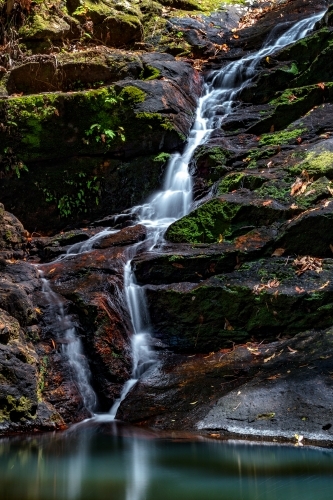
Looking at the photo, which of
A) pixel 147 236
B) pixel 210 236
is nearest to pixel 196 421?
pixel 210 236

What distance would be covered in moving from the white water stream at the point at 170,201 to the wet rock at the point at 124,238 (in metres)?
0.14

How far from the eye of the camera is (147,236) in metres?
8.56

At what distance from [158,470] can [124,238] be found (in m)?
5.14

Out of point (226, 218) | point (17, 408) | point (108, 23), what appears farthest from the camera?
point (108, 23)

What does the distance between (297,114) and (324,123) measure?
1102 millimetres

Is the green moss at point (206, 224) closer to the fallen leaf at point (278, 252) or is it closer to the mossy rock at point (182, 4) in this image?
the fallen leaf at point (278, 252)

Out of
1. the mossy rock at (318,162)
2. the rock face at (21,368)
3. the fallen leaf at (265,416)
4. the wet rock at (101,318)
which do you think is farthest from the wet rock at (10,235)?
the fallen leaf at (265,416)

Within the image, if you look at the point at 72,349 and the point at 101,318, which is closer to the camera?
the point at 72,349

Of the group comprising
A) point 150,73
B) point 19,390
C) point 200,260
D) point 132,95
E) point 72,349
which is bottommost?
point 19,390

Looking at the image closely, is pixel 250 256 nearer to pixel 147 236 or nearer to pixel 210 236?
pixel 210 236

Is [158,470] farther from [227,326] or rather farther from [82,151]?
[82,151]

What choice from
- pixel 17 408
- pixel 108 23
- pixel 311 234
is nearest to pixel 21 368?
pixel 17 408

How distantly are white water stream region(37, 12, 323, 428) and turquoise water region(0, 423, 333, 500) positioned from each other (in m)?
0.20

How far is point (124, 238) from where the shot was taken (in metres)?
8.53
